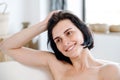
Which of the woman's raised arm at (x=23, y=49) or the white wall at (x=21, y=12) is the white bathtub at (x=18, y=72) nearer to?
the woman's raised arm at (x=23, y=49)

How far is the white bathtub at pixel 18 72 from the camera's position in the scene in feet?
5.90

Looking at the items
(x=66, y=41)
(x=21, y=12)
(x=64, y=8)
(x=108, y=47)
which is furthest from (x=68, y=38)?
(x=21, y=12)

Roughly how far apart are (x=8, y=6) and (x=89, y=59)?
2388 mm

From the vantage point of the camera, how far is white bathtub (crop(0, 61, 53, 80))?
1799 mm

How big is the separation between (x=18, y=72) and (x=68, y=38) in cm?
58

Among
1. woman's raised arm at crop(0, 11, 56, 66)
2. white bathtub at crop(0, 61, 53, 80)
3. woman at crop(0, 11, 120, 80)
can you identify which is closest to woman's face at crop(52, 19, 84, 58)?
woman at crop(0, 11, 120, 80)

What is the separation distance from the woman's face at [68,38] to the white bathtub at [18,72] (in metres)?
0.42

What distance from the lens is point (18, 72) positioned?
1813mm

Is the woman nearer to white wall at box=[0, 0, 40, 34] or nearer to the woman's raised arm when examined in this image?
the woman's raised arm

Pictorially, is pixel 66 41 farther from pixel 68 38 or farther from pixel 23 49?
pixel 23 49

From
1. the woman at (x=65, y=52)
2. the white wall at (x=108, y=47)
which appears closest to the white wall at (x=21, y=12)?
the white wall at (x=108, y=47)

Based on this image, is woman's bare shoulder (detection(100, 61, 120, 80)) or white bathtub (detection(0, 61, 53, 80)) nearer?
woman's bare shoulder (detection(100, 61, 120, 80))

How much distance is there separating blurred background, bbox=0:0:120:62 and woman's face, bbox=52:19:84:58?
62.1 inches

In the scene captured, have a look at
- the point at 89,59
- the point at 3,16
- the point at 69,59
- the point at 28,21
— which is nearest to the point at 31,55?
the point at 69,59
